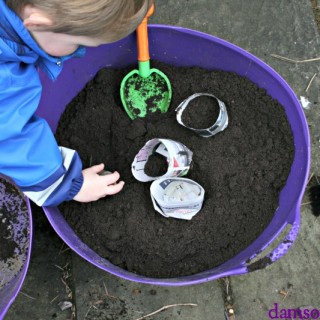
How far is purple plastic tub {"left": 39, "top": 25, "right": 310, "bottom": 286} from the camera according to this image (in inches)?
42.9

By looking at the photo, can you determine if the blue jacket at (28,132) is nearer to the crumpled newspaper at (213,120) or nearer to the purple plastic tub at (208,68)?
the purple plastic tub at (208,68)

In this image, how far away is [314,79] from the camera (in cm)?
154

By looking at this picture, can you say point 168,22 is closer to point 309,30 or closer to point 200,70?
point 200,70

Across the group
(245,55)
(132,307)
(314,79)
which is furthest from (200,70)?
(132,307)

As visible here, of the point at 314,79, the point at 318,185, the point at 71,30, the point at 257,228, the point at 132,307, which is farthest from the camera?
the point at 314,79

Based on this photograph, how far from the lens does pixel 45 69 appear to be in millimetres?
1057

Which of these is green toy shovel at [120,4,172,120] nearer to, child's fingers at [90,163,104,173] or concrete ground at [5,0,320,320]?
child's fingers at [90,163,104,173]

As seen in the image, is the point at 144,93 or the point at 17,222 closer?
the point at 17,222

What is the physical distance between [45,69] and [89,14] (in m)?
0.32

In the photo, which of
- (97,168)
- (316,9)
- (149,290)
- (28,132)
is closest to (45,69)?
(28,132)

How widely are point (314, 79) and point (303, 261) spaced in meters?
0.62

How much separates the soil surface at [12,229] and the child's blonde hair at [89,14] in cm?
60

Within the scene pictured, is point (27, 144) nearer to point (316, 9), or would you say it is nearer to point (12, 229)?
point (12, 229)

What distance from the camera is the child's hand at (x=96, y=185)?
117cm
